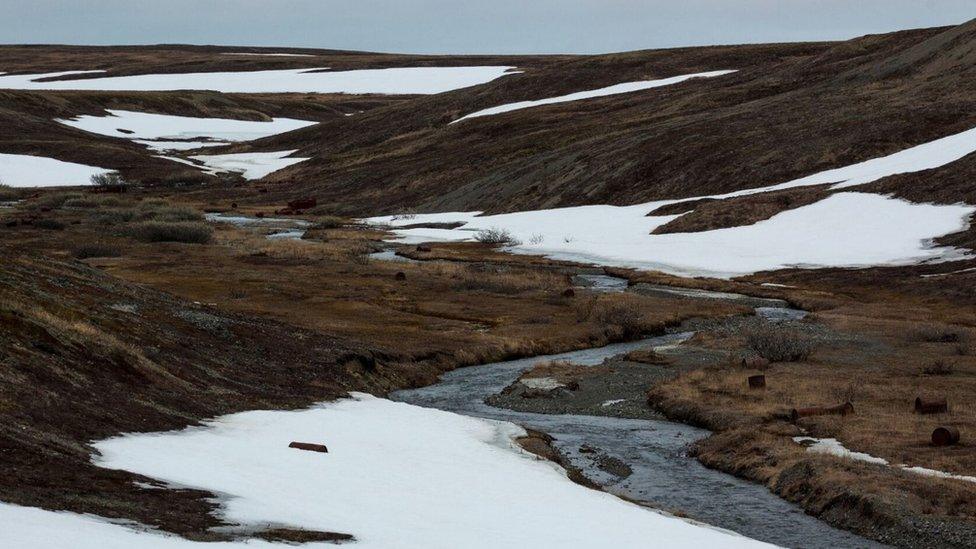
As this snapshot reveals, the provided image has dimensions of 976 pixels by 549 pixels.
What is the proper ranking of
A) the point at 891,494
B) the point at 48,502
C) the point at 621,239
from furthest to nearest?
the point at 621,239 < the point at 891,494 < the point at 48,502

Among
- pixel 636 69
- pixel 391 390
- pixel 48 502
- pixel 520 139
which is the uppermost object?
pixel 636 69

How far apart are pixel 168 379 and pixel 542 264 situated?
37819 mm

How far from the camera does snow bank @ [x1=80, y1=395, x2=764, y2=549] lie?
1612 centimetres

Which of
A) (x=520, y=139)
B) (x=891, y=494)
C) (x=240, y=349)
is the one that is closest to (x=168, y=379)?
(x=240, y=349)

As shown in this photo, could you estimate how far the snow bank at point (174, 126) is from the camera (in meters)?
154

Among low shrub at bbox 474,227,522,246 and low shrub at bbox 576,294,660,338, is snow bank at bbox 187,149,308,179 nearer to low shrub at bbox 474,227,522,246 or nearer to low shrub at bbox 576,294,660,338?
low shrub at bbox 474,227,522,246

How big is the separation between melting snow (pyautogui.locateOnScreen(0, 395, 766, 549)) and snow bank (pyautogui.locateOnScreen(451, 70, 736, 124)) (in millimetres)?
108571

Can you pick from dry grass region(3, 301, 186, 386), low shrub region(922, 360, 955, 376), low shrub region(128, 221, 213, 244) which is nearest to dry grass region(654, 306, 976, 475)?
low shrub region(922, 360, 955, 376)

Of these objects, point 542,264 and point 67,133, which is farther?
point 67,133

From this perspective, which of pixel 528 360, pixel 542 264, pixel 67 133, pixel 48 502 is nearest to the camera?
pixel 48 502

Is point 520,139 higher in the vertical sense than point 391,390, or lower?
higher

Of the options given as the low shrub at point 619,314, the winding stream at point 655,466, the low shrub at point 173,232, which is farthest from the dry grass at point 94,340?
the low shrub at point 173,232

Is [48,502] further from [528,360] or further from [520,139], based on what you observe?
[520,139]

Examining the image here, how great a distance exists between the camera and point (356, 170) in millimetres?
116188
